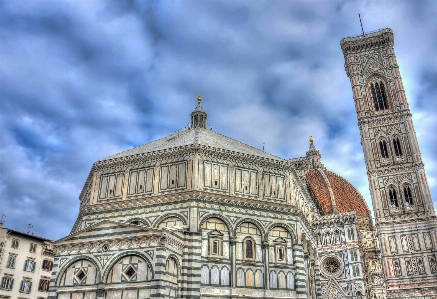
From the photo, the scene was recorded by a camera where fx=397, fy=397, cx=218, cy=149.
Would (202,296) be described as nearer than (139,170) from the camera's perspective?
Yes

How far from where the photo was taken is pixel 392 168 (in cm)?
5478

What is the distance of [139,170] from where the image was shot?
2702 cm

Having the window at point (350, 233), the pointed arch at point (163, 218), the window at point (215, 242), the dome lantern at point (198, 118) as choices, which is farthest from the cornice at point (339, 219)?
the pointed arch at point (163, 218)

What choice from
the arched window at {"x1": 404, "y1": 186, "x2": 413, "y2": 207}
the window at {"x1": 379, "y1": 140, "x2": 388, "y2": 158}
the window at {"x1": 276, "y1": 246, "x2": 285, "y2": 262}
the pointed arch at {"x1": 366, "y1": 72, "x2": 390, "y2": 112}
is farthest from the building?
the pointed arch at {"x1": 366, "y1": 72, "x2": 390, "y2": 112}

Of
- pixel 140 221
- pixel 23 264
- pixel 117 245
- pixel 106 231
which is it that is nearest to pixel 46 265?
pixel 23 264

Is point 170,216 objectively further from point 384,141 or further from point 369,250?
point 369,250

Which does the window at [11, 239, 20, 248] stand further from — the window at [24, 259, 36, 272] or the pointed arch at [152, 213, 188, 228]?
the pointed arch at [152, 213, 188, 228]

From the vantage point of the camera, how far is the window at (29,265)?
40.8 metres

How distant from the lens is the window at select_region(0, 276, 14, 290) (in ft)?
125

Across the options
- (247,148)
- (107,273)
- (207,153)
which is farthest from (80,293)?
(247,148)

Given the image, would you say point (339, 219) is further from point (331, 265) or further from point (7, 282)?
point (7, 282)

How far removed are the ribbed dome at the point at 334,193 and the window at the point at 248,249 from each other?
173ft

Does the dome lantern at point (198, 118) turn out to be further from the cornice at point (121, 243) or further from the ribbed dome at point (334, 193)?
the ribbed dome at point (334, 193)

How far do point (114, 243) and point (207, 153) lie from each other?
850 cm
